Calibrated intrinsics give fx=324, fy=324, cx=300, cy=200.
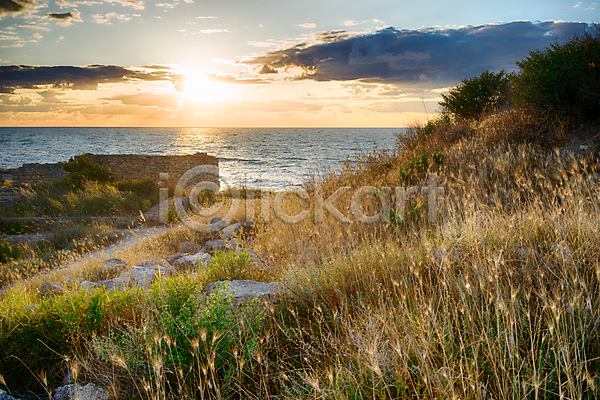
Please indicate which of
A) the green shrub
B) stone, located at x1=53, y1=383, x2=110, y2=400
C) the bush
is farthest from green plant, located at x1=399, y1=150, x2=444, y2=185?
the green shrub

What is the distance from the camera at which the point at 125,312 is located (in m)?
3.38

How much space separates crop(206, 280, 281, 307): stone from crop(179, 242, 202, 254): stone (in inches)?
146

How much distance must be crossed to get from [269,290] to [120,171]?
2004cm

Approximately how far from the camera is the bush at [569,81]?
7.81 m

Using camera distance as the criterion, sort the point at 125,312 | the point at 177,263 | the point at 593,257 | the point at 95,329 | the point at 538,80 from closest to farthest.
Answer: the point at 593,257 → the point at 95,329 → the point at 125,312 → the point at 177,263 → the point at 538,80

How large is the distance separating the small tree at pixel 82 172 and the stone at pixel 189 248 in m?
10.6

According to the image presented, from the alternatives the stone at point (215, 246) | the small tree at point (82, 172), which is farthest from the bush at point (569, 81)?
the small tree at point (82, 172)

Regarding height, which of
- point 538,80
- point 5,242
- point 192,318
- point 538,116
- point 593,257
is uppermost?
point 538,80

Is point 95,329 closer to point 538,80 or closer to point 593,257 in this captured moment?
point 593,257

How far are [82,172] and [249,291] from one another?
51.2 ft

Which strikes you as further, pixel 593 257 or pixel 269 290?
pixel 269 290

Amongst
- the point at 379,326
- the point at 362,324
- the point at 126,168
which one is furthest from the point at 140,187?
the point at 379,326

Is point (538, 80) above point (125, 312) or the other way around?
above

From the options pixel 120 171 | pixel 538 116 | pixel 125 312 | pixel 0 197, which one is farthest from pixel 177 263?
pixel 120 171
